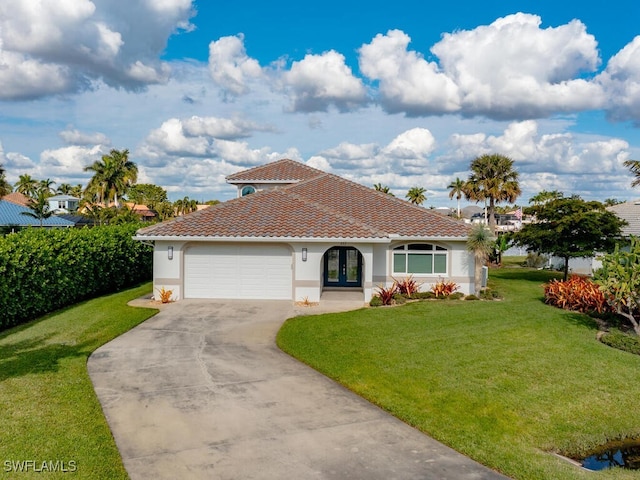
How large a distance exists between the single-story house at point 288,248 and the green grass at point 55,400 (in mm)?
4677

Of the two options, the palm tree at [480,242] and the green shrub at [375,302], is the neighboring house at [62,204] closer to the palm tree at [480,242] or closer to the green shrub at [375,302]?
the green shrub at [375,302]

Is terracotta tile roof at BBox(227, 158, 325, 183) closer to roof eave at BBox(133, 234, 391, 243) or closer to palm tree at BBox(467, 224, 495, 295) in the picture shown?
→ roof eave at BBox(133, 234, 391, 243)

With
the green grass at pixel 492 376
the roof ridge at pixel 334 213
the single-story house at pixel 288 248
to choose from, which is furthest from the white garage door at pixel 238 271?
the green grass at pixel 492 376

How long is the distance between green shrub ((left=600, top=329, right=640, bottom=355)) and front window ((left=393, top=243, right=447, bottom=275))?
8517mm

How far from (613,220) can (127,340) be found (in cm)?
2275

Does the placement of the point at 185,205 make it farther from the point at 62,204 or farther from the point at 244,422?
the point at 244,422

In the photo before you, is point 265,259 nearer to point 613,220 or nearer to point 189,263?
point 189,263

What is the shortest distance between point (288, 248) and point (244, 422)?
1278 centimetres

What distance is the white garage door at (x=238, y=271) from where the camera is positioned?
21.0 meters

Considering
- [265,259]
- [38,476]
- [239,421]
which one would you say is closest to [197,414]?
[239,421]

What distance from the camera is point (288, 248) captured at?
21.0m

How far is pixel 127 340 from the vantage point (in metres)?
14.1

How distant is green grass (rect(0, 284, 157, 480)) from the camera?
7.06 metres

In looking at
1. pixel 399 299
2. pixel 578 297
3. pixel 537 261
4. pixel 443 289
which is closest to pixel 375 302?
pixel 399 299
